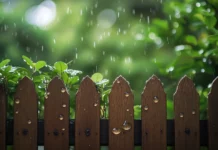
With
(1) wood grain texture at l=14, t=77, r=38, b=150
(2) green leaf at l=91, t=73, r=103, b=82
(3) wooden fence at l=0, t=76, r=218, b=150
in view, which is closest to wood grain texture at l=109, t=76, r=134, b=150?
(3) wooden fence at l=0, t=76, r=218, b=150

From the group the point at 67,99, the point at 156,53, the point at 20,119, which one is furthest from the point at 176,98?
the point at 156,53

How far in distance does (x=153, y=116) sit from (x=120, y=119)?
19cm

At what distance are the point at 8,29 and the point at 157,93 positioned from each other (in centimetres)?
261

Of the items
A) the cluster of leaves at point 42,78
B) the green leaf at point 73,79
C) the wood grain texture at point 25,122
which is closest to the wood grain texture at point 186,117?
the cluster of leaves at point 42,78

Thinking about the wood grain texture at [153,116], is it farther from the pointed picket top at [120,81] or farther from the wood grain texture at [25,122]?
the wood grain texture at [25,122]

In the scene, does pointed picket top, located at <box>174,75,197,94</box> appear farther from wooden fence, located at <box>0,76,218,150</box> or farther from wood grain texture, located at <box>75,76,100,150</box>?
wood grain texture, located at <box>75,76,100,150</box>

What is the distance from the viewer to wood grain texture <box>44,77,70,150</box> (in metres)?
2.44

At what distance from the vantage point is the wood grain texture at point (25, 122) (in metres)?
2.44

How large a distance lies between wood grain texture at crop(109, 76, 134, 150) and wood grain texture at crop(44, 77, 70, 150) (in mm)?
259

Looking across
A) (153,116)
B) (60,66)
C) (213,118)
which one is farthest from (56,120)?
(213,118)

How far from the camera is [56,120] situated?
2.44 meters

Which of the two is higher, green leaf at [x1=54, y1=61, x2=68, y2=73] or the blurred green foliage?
the blurred green foliage

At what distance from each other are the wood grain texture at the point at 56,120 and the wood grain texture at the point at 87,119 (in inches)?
2.7

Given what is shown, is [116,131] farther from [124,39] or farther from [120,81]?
[124,39]
